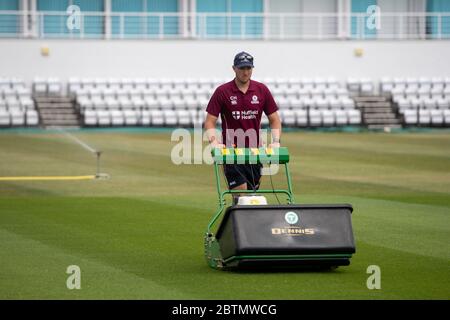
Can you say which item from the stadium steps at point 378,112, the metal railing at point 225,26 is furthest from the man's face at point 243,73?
the metal railing at point 225,26

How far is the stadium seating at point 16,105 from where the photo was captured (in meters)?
42.8

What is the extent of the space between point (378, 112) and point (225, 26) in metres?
9.78

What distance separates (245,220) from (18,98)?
114 feet

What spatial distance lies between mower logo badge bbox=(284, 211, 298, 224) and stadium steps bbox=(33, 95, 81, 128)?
33042 mm

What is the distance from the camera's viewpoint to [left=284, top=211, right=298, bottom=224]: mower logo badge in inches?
446

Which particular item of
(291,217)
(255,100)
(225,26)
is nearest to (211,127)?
(255,100)

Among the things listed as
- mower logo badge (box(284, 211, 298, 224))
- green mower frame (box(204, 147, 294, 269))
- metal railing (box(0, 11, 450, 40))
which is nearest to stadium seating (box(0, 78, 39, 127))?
metal railing (box(0, 11, 450, 40))

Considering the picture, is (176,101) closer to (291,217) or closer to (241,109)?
(241,109)

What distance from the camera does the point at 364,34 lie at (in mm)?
54750

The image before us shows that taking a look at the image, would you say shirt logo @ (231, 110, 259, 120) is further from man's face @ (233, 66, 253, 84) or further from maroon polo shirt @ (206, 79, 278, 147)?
man's face @ (233, 66, 253, 84)

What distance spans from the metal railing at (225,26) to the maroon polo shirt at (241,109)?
36.1 metres

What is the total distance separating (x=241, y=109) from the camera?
42.0ft

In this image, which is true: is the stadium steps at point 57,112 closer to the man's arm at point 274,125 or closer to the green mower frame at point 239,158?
the man's arm at point 274,125
